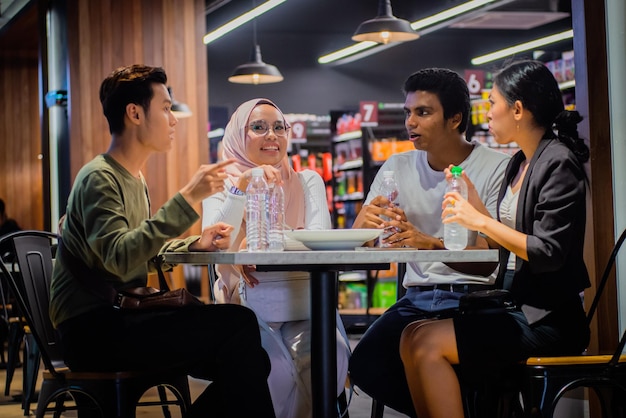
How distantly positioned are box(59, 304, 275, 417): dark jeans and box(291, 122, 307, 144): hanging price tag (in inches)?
377

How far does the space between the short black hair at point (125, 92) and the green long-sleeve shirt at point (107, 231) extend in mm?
168

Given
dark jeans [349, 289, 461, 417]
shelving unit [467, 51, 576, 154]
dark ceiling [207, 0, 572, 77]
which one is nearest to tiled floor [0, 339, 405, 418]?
dark jeans [349, 289, 461, 417]

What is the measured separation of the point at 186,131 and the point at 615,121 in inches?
164

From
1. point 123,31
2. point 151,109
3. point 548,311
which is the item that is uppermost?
point 123,31

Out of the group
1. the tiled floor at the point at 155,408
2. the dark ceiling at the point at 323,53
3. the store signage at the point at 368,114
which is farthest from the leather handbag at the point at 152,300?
the dark ceiling at the point at 323,53

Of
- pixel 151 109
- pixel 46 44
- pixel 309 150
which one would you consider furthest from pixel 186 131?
pixel 309 150

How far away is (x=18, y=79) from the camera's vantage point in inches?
477

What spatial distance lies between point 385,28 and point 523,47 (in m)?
6.05

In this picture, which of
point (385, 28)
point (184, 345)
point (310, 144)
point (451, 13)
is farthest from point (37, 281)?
point (310, 144)

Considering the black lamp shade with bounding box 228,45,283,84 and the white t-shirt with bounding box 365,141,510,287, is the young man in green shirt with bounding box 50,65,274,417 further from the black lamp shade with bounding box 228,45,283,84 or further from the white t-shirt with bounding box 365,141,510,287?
the black lamp shade with bounding box 228,45,283,84

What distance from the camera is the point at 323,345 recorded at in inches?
103

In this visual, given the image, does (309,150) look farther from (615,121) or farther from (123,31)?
(615,121)

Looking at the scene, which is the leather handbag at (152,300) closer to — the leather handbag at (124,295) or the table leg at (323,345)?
the leather handbag at (124,295)

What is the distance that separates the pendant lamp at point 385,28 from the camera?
7.31 m
